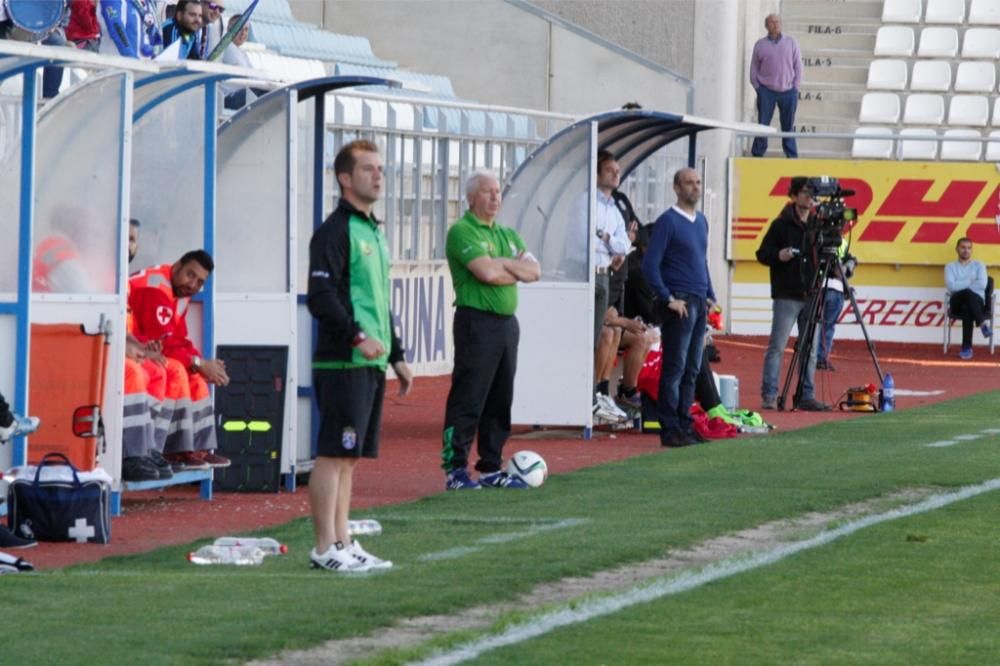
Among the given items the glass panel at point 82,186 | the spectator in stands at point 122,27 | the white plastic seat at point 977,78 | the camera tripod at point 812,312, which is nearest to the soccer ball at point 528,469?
the glass panel at point 82,186

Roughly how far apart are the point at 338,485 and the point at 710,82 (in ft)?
87.1

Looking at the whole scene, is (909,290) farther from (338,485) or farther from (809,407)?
(338,485)

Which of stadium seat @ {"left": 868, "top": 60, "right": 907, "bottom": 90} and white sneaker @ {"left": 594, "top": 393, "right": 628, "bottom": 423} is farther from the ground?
stadium seat @ {"left": 868, "top": 60, "right": 907, "bottom": 90}

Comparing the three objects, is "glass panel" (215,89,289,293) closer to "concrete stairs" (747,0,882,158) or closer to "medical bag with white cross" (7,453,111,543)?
"medical bag with white cross" (7,453,111,543)

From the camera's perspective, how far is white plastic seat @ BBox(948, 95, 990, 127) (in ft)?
123

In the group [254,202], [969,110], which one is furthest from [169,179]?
[969,110]

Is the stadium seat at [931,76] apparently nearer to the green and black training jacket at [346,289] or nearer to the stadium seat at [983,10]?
the stadium seat at [983,10]

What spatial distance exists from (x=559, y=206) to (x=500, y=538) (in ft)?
24.0

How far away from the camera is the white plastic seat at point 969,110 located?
123 ft

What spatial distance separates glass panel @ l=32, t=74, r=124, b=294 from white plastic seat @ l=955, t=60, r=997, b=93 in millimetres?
27543

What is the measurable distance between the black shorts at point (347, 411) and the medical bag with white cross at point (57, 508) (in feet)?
6.26

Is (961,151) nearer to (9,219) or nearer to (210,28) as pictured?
(210,28)

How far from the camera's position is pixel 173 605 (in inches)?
342

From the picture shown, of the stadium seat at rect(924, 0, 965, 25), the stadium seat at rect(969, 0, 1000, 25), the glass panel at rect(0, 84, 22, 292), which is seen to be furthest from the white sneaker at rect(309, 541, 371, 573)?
the stadium seat at rect(969, 0, 1000, 25)
